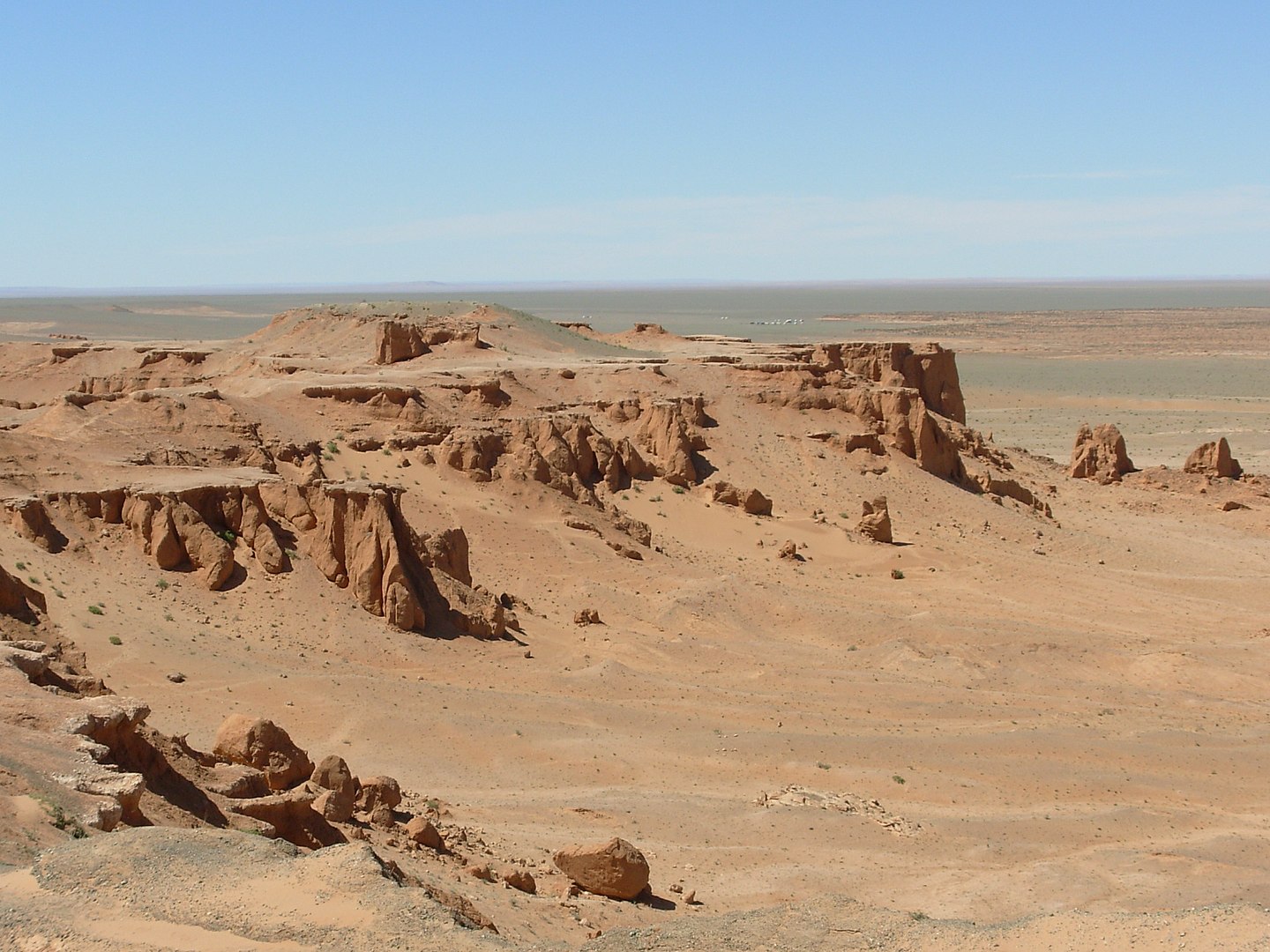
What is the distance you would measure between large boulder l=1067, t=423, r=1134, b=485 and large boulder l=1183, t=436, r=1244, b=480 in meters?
2.00

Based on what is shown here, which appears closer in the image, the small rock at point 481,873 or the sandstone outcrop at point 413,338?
the small rock at point 481,873

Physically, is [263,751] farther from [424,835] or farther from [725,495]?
[725,495]

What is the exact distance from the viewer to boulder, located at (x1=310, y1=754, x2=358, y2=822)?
36.4ft

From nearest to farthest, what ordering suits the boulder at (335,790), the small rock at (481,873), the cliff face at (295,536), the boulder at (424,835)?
the small rock at (481,873)
the boulder at (335,790)
the boulder at (424,835)
the cliff face at (295,536)

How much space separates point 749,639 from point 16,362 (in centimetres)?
3303

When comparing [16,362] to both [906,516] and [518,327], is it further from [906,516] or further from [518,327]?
[906,516]

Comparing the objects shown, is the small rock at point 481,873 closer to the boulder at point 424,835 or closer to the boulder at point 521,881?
the boulder at point 521,881

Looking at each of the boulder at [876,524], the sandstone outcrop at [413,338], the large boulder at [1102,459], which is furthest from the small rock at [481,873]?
the large boulder at [1102,459]

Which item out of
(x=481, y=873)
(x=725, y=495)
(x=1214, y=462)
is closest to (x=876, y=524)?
(x=725, y=495)

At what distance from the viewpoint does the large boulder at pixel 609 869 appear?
11.2 meters

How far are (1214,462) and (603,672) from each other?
87.0ft

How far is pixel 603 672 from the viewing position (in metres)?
19.4

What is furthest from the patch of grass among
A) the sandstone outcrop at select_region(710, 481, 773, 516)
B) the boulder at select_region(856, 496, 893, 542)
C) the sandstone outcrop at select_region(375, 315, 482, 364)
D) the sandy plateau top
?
the sandstone outcrop at select_region(375, 315, 482, 364)

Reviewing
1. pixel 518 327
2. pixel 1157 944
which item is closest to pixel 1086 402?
pixel 518 327
